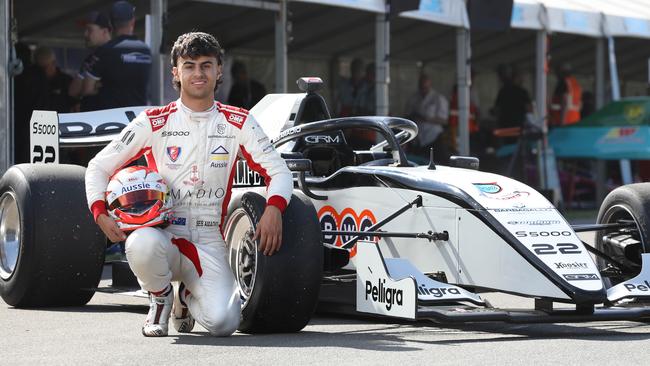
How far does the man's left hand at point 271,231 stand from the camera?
21.5ft

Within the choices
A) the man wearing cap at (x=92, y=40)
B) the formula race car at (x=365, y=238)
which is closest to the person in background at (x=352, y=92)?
the man wearing cap at (x=92, y=40)

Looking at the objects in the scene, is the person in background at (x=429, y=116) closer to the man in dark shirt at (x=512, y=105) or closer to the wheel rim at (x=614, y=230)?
the man in dark shirt at (x=512, y=105)

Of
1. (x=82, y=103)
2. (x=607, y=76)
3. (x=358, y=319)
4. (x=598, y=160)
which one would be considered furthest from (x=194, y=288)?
(x=607, y=76)

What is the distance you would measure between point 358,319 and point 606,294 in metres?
1.56

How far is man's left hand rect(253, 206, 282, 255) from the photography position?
21.5ft

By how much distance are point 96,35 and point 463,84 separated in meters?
6.92

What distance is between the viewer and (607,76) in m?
25.6

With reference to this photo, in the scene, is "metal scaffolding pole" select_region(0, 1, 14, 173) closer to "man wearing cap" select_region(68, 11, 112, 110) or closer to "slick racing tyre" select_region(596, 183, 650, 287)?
"man wearing cap" select_region(68, 11, 112, 110)

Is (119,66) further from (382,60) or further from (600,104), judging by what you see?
(600,104)

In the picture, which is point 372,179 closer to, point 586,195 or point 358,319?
point 358,319

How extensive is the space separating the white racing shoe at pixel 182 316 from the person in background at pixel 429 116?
41.1ft

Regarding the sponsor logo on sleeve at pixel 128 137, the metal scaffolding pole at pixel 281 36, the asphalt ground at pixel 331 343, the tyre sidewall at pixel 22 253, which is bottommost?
the asphalt ground at pixel 331 343

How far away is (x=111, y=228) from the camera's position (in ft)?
21.0

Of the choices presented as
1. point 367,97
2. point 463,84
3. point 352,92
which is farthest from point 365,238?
point 352,92
